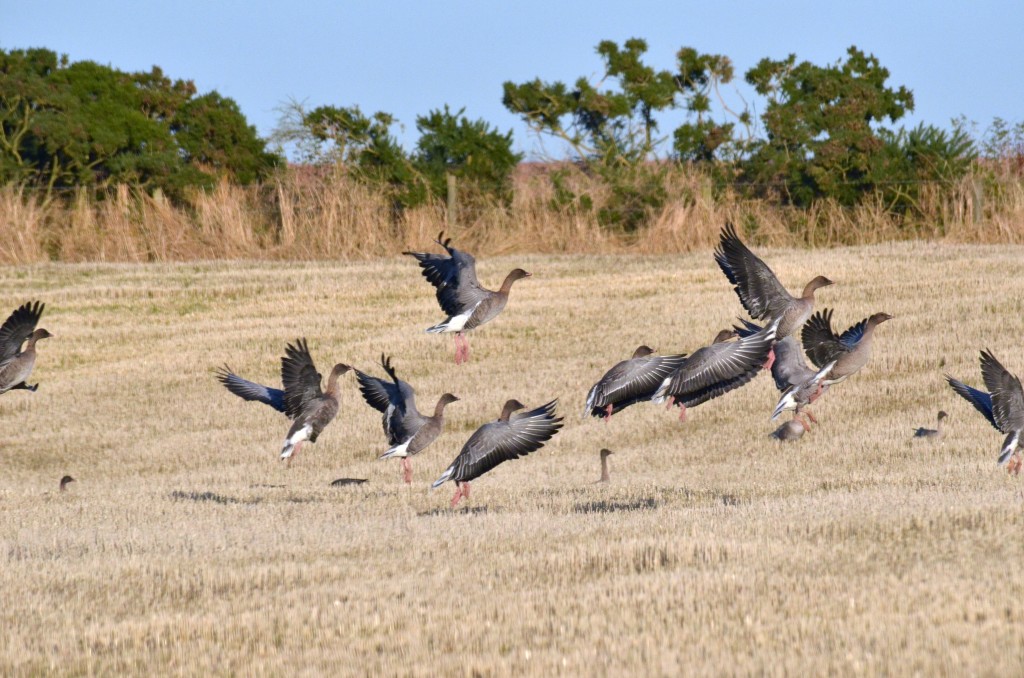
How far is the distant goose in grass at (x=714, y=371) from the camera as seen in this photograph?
11.2 meters

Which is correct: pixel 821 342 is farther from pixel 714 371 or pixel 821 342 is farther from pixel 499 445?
pixel 499 445

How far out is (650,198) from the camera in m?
30.1

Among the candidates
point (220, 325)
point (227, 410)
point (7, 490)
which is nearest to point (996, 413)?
point (7, 490)

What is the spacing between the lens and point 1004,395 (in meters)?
10.2

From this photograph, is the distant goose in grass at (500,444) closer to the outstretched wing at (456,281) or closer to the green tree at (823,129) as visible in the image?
the outstretched wing at (456,281)

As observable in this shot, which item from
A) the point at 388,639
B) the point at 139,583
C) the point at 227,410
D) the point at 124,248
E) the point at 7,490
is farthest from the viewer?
the point at 124,248

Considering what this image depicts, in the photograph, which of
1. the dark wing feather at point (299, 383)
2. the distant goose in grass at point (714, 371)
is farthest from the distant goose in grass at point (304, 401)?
the distant goose in grass at point (714, 371)

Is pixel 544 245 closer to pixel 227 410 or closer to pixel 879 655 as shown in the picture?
pixel 227 410

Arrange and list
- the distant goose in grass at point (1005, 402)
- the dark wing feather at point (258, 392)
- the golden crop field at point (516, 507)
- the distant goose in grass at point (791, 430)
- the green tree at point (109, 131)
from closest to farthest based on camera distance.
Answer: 1. the golden crop field at point (516, 507)
2. the distant goose in grass at point (1005, 402)
3. the dark wing feather at point (258, 392)
4. the distant goose in grass at point (791, 430)
5. the green tree at point (109, 131)

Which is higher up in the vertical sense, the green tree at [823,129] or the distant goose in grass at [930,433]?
the green tree at [823,129]

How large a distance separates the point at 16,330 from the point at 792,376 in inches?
301

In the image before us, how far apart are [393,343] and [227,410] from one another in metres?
3.72

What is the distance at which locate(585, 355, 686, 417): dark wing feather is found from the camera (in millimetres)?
11492

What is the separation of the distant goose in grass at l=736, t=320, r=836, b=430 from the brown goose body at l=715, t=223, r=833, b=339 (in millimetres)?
237
